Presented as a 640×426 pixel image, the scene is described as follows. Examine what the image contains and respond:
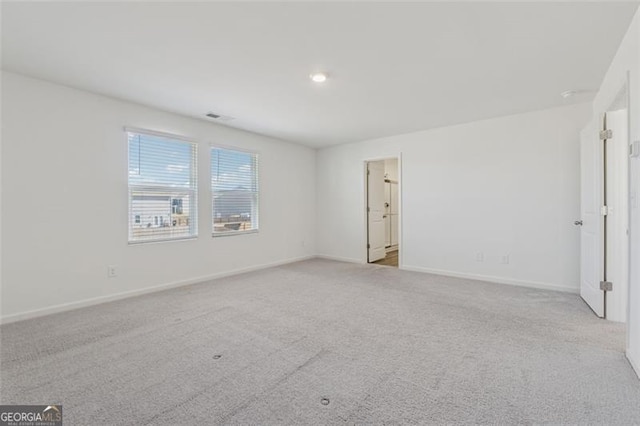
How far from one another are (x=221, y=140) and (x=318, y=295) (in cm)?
292

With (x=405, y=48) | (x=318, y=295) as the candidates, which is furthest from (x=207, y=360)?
(x=405, y=48)

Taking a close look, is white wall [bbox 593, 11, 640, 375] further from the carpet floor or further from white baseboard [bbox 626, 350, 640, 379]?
the carpet floor

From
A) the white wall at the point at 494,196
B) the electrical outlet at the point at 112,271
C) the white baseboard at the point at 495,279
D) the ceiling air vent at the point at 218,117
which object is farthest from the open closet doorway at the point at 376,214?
the electrical outlet at the point at 112,271

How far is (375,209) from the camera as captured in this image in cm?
618

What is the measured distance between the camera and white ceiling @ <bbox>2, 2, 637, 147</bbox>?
1986mm

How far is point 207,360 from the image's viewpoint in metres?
2.16

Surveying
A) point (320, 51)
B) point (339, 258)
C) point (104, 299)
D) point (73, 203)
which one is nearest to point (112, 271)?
point (104, 299)

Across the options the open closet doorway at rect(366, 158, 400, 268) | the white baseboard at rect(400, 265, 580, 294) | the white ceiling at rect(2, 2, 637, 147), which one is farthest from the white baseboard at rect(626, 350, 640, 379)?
the open closet doorway at rect(366, 158, 400, 268)

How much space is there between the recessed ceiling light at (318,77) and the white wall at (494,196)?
2668mm

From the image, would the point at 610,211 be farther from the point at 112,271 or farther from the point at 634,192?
the point at 112,271

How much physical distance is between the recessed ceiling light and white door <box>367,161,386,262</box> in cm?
309

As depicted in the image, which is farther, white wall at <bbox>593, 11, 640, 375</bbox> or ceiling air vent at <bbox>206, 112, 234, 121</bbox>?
ceiling air vent at <bbox>206, 112, 234, 121</bbox>

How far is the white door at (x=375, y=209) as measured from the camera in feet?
19.6

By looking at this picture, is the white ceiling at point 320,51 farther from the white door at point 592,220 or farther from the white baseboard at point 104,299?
the white baseboard at point 104,299
